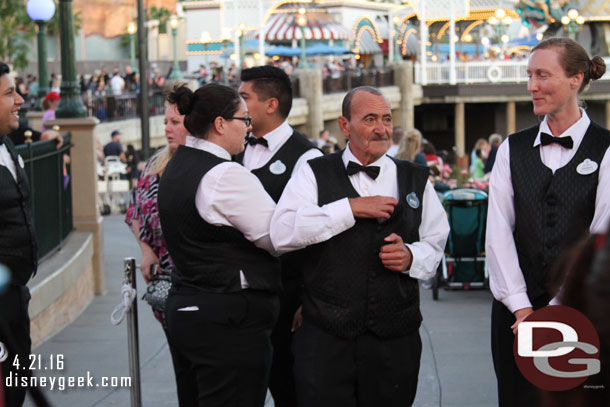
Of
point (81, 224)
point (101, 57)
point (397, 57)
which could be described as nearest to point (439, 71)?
point (397, 57)

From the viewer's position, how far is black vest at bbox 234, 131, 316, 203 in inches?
203

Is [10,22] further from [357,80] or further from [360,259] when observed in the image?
[360,259]

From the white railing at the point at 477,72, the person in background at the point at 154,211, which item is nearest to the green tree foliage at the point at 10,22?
the white railing at the point at 477,72

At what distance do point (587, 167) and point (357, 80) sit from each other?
41389 millimetres

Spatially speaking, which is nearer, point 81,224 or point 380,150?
point 380,150

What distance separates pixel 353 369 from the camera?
4.51 metres

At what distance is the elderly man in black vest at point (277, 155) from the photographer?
512cm

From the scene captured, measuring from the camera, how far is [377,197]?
437cm

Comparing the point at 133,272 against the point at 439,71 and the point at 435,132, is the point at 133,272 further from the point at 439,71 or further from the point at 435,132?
the point at 435,132

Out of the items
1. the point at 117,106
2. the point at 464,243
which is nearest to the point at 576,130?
the point at 464,243

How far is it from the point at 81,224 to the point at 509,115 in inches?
1599

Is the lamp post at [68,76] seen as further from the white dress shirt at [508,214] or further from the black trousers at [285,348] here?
the white dress shirt at [508,214]

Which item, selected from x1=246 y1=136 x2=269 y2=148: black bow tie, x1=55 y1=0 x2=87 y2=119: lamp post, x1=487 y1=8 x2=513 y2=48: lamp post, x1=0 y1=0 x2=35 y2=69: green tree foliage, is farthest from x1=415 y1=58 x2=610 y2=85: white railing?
x1=246 y1=136 x2=269 y2=148: black bow tie

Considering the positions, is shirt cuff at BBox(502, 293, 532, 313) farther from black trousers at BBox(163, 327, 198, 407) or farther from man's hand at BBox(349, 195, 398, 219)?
black trousers at BBox(163, 327, 198, 407)
